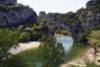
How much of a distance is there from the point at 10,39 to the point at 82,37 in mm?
119580

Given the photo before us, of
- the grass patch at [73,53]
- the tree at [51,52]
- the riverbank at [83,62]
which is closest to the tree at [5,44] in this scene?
the tree at [51,52]

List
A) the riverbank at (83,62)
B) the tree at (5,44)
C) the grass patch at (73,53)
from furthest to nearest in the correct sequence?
1. the grass patch at (73,53)
2. the riverbank at (83,62)
3. the tree at (5,44)

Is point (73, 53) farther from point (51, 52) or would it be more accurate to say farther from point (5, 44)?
point (5, 44)

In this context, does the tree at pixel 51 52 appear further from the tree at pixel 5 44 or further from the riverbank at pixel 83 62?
the riverbank at pixel 83 62

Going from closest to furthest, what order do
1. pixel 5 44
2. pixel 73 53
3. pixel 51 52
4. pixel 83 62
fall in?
1. pixel 5 44
2. pixel 51 52
3. pixel 83 62
4. pixel 73 53

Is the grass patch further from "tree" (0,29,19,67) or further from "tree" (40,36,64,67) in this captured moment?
"tree" (0,29,19,67)

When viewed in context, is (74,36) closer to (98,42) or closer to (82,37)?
(82,37)

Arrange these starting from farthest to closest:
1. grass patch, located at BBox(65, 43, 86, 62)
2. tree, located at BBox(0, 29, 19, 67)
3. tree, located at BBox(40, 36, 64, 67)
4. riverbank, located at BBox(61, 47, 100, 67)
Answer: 1. grass patch, located at BBox(65, 43, 86, 62)
2. riverbank, located at BBox(61, 47, 100, 67)
3. tree, located at BBox(40, 36, 64, 67)
4. tree, located at BBox(0, 29, 19, 67)

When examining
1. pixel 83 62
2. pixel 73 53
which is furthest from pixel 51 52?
pixel 73 53

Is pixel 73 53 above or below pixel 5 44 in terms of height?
below

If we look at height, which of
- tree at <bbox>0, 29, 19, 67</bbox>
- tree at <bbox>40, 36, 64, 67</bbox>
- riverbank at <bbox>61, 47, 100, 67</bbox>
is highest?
tree at <bbox>0, 29, 19, 67</bbox>

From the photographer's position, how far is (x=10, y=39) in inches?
2010

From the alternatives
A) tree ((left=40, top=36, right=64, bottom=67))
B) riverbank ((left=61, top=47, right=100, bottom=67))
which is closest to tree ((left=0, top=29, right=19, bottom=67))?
tree ((left=40, top=36, right=64, bottom=67))

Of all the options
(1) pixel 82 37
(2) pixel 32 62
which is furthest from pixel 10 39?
(1) pixel 82 37
